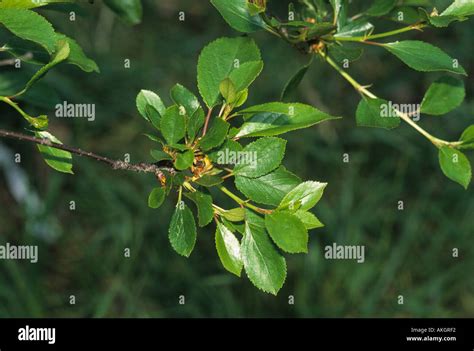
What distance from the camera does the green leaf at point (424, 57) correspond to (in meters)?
1.00

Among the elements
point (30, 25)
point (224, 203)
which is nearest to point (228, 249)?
point (30, 25)

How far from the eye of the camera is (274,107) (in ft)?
2.98

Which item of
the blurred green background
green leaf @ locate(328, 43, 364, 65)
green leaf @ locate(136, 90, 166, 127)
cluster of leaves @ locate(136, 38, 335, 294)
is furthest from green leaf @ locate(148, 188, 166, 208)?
the blurred green background

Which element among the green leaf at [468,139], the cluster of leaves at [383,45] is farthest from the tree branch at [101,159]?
the green leaf at [468,139]

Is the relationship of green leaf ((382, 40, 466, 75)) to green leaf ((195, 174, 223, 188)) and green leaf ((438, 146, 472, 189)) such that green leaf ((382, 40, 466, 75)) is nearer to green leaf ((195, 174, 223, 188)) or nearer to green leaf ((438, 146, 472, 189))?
green leaf ((438, 146, 472, 189))

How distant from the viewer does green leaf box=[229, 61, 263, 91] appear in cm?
95

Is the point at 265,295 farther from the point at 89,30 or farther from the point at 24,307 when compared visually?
the point at 89,30

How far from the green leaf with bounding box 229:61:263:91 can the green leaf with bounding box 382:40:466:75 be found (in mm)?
229

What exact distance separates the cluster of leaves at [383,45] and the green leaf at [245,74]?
0.22 ft

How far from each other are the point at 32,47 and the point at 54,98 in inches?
7.4

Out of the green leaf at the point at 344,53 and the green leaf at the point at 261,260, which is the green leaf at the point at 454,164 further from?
the green leaf at the point at 261,260

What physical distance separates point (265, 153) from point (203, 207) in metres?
0.11

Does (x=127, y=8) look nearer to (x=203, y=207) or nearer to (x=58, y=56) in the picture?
(x=58, y=56)
